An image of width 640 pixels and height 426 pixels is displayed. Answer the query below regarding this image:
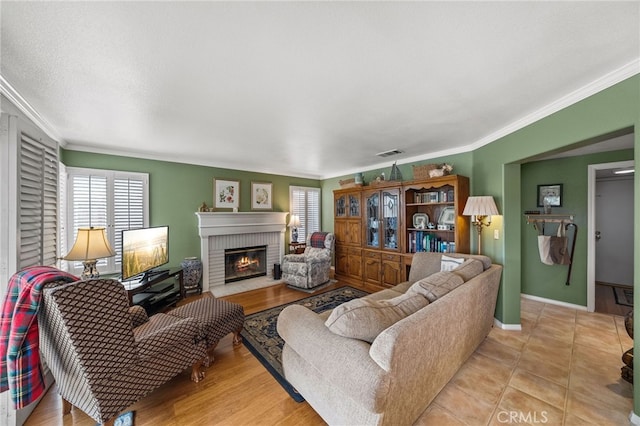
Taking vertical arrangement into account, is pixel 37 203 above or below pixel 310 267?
above

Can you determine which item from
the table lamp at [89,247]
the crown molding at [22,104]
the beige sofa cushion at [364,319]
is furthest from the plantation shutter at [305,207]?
the beige sofa cushion at [364,319]

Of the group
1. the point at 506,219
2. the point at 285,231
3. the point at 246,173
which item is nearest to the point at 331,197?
the point at 285,231

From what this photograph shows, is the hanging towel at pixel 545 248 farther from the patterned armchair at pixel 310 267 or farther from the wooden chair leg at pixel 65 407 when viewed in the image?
the wooden chair leg at pixel 65 407

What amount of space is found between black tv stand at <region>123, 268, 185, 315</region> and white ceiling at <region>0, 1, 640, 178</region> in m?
1.90

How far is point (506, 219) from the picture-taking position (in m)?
2.82

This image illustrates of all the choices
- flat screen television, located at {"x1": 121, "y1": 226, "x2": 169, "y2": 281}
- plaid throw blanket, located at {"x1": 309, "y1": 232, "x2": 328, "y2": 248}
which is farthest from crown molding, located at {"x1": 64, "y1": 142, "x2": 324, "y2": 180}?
plaid throw blanket, located at {"x1": 309, "y1": 232, "x2": 328, "y2": 248}

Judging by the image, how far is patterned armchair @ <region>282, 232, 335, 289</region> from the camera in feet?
14.1

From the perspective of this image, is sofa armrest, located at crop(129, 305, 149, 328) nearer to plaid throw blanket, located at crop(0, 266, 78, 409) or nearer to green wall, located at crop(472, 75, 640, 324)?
plaid throw blanket, located at crop(0, 266, 78, 409)

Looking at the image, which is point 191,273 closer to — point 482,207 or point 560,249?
point 482,207

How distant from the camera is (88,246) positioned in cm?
226

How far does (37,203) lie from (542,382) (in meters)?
4.46

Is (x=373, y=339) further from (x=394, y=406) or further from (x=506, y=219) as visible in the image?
(x=506, y=219)

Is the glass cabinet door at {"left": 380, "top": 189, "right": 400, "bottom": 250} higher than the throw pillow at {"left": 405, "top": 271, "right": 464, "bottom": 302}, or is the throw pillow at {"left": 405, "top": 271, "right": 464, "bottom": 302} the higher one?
the glass cabinet door at {"left": 380, "top": 189, "right": 400, "bottom": 250}

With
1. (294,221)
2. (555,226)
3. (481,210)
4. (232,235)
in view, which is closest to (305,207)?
(294,221)
